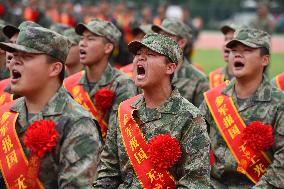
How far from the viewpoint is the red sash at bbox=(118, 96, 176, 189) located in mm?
5777

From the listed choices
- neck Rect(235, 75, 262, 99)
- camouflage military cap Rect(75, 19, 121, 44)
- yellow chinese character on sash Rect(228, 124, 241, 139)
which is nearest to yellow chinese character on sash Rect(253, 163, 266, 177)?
yellow chinese character on sash Rect(228, 124, 241, 139)

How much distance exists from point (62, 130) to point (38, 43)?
64 cm

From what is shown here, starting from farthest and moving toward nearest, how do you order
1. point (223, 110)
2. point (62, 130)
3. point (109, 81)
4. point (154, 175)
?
point (109, 81) < point (223, 110) < point (154, 175) < point (62, 130)

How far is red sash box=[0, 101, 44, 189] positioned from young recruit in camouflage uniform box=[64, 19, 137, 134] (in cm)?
255

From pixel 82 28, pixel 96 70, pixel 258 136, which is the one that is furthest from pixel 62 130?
pixel 82 28

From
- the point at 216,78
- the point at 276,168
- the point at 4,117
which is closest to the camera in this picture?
the point at 4,117

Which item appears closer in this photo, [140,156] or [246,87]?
[140,156]

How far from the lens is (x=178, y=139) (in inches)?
227

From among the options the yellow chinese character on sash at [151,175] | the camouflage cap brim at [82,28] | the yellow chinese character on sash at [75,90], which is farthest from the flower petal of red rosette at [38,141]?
the camouflage cap brim at [82,28]

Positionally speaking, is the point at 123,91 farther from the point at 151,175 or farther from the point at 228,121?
the point at 151,175

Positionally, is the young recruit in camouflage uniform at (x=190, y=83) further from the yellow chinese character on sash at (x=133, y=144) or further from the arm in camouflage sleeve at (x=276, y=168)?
the yellow chinese character on sash at (x=133, y=144)

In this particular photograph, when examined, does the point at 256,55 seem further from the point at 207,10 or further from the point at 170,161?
the point at 207,10

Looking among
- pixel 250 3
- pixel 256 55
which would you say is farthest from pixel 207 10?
pixel 256 55

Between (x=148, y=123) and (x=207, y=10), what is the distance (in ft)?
111
